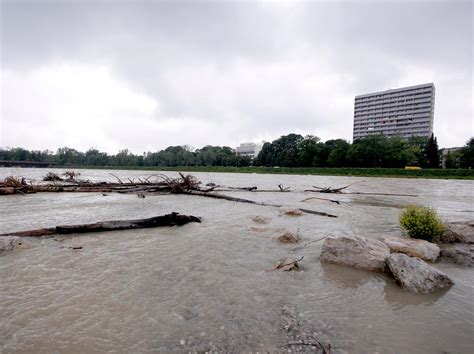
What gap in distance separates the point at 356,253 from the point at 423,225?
3.46m

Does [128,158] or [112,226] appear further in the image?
[128,158]

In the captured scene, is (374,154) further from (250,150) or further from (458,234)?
(250,150)

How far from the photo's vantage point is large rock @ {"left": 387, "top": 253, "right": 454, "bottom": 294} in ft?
13.8

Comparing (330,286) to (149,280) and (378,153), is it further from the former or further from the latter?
(378,153)

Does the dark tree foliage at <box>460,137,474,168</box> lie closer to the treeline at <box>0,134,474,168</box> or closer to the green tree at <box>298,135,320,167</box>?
the treeline at <box>0,134,474,168</box>

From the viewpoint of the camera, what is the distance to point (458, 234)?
24.1 feet

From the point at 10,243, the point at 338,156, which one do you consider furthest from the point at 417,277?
the point at 338,156

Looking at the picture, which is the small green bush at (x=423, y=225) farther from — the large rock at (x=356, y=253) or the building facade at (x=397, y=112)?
the building facade at (x=397, y=112)

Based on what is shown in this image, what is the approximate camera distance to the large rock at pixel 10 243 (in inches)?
228

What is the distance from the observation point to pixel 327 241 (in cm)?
588

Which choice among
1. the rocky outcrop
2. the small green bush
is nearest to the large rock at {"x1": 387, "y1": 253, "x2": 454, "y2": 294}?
the rocky outcrop

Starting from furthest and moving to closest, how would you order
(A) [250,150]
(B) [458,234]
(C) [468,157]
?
(A) [250,150], (C) [468,157], (B) [458,234]

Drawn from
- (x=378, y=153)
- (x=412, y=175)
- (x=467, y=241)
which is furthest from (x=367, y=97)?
(x=467, y=241)

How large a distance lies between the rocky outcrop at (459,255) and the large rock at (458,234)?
644 millimetres
